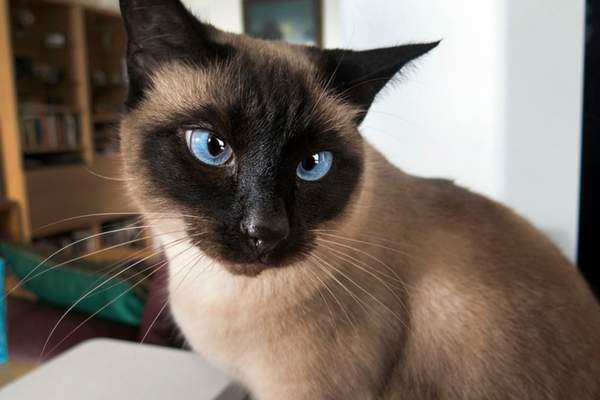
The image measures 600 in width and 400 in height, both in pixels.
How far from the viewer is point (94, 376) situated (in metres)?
0.84

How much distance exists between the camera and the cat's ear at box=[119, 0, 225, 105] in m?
0.63

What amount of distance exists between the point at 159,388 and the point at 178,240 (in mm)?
268

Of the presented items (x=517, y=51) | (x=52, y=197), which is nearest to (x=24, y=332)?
(x=517, y=51)

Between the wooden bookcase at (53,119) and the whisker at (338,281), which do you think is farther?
the wooden bookcase at (53,119)

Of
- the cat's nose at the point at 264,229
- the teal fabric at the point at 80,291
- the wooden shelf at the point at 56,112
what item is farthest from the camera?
the wooden shelf at the point at 56,112

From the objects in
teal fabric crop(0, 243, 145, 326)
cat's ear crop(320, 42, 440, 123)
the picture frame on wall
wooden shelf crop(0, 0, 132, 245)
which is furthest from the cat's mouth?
the picture frame on wall

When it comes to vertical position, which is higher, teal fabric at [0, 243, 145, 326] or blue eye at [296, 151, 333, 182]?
blue eye at [296, 151, 333, 182]

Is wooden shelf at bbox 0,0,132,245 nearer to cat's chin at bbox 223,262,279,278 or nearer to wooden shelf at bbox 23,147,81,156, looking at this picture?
wooden shelf at bbox 23,147,81,156

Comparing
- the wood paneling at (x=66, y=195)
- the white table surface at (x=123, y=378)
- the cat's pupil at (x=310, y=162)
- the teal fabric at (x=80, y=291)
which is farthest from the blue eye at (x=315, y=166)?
the wood paneling at (x=66, y=195)

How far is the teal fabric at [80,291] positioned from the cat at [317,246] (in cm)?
61

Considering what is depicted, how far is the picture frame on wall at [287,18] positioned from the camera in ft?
13.0

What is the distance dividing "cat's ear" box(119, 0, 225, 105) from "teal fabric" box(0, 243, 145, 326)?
0.76m

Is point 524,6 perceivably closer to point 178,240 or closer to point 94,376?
point 178,240

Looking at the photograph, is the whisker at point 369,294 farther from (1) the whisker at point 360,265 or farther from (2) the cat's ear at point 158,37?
(2) the cat's ear at point 158,37
